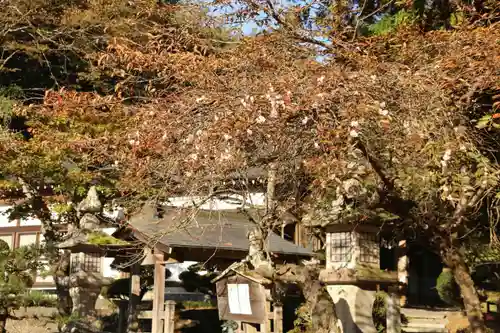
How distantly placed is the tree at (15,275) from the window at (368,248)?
17.1 feet

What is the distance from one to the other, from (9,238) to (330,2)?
17609mm

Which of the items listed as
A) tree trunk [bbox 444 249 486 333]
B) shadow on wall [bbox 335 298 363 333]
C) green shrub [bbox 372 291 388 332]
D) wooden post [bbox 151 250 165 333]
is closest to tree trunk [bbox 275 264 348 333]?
shadow on wall [bbox 335 298 363 333]

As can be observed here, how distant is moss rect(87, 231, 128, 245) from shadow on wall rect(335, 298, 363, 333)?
470 cm

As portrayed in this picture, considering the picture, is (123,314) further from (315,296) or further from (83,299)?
(315,296)

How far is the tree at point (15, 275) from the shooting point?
9930 millimetres

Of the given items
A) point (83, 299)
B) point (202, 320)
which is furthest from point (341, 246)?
point (202, 320)

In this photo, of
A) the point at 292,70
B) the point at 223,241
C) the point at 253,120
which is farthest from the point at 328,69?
the point at 223,241

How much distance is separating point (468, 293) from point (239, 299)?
310cm

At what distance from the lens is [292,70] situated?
26.7 ft

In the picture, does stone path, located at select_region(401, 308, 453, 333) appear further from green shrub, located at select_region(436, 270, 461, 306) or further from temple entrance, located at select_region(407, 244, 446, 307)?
temple entrance, located at select_region(407, 244, 446, 307)

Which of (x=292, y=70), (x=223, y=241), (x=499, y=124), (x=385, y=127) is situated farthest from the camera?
(x=223, y=241)

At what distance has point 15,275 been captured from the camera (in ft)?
34.2

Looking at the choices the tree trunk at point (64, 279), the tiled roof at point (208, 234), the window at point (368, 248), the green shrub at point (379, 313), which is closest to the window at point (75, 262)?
the tree trunk at point (64, 279)

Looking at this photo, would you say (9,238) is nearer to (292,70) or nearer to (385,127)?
(292,70)
